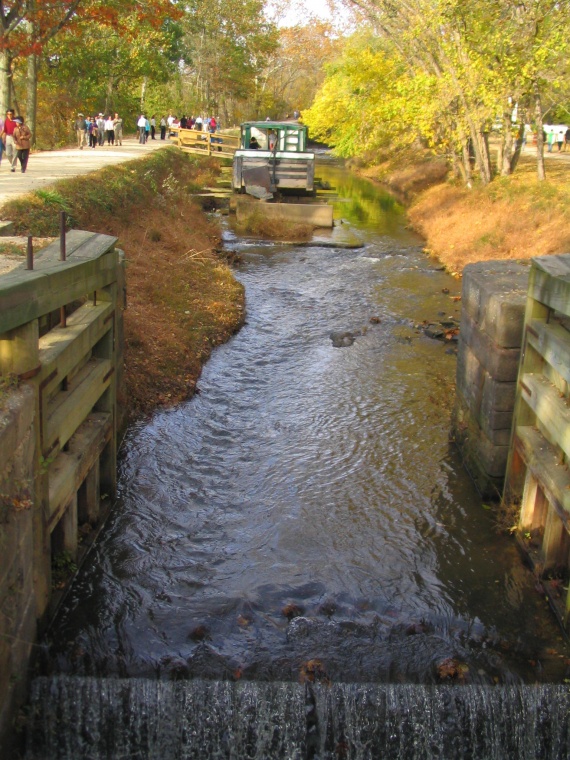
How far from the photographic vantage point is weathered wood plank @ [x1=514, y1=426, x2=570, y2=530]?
6.59 metres

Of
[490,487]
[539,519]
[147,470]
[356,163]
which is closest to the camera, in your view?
[539,519]

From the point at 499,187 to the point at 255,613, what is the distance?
21004mm

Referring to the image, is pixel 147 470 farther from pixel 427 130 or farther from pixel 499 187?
pixel 427 130

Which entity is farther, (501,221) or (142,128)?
(142,128)

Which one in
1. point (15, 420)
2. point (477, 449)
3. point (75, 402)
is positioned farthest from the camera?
point (477, 449)

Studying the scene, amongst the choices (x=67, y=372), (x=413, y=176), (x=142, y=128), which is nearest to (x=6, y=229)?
(x=67, y=372)

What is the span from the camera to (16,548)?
5.36 meters

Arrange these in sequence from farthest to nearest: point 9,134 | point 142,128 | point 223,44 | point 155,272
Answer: point 223,44
point 142,128
point 9,134
point 155,272

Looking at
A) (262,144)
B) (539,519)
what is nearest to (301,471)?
(539,519)

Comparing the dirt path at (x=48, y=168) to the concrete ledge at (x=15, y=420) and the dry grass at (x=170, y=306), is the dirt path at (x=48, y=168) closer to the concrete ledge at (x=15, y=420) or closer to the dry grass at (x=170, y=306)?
the dry grass at (x=170, y=306)

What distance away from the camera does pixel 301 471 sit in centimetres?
973

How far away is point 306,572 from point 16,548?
3.05m

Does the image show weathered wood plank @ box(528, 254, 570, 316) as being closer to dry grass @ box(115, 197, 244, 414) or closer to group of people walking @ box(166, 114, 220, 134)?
dry grass @ box(115, 197, 244, 414)

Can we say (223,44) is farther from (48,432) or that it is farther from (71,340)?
(48,432)
